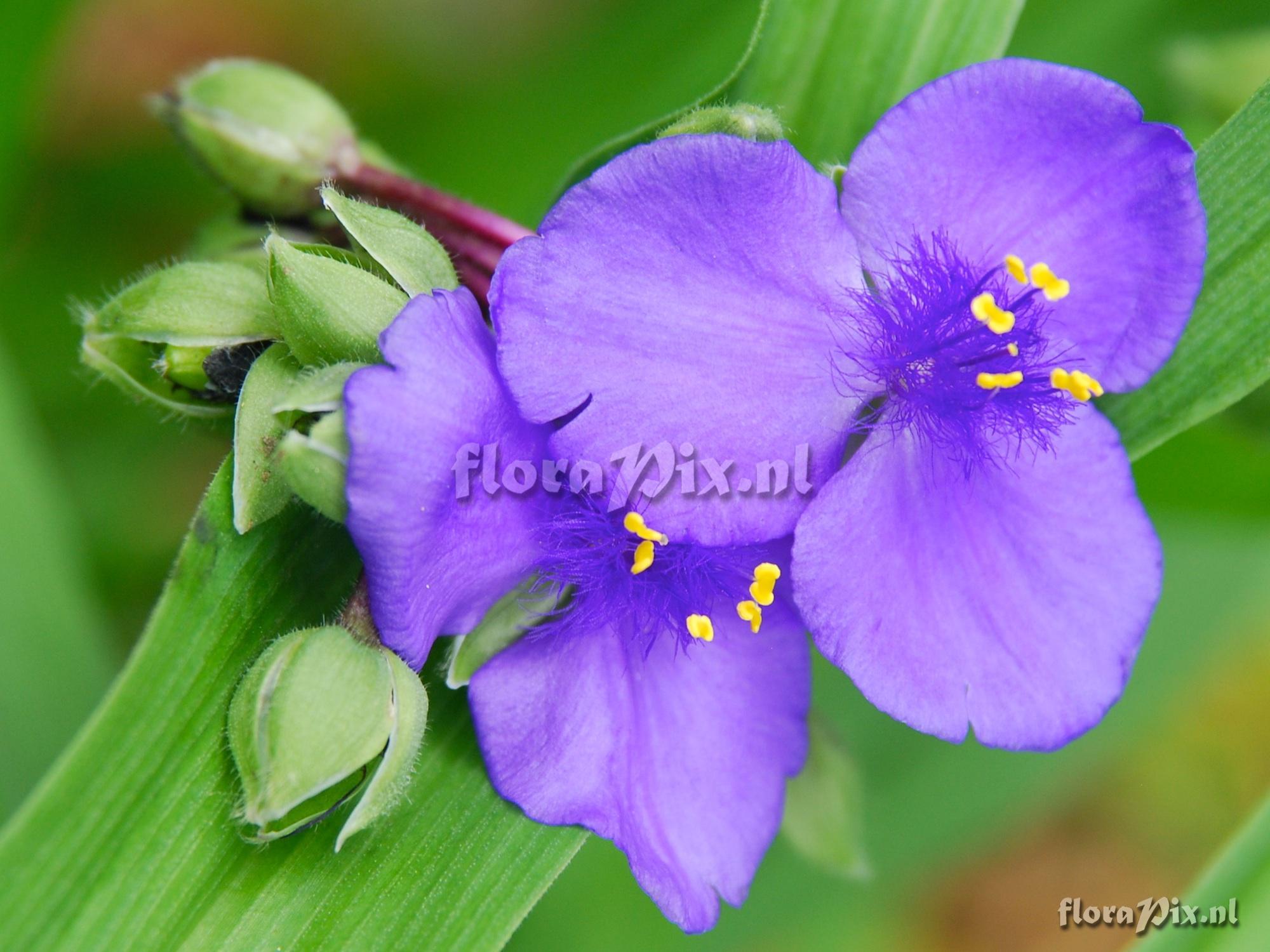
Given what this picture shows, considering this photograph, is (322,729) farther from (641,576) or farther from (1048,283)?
(1048,283)

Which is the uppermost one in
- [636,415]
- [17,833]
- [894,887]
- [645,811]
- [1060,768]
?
[636,415]

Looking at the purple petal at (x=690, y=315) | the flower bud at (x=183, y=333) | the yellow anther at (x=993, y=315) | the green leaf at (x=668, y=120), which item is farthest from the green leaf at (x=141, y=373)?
the yellow anther at (x=993, y=315)

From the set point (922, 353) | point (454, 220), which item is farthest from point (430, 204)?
point (922, 353)

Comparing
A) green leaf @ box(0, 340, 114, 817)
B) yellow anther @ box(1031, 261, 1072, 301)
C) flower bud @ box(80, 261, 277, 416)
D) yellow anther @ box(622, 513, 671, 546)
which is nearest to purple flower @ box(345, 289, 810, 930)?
yellow anther @ box(622, 513, 671, 546)

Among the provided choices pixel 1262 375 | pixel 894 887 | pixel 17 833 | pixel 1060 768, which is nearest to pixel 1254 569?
pixel 1060 768

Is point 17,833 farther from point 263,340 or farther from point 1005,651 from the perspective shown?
point 1005,651
